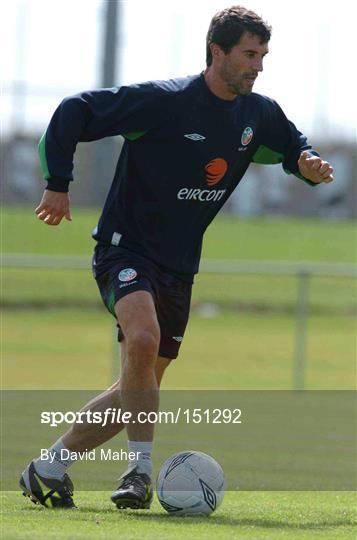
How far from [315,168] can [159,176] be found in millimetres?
876

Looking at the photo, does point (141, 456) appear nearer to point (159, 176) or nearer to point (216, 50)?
point (159, 176)

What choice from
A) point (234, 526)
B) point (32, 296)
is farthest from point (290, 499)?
point (32, 296)

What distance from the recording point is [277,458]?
33.2ft

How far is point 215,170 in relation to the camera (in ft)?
24.2

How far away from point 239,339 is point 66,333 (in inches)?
99.1

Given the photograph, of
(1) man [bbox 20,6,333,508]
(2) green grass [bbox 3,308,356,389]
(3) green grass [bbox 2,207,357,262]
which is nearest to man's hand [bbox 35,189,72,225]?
(1) man [bbox 20,6,333,508]

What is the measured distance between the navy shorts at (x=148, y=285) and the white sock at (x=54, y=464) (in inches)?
27.5

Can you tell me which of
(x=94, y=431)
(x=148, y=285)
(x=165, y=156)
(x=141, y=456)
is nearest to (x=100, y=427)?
(x=94, y=431)

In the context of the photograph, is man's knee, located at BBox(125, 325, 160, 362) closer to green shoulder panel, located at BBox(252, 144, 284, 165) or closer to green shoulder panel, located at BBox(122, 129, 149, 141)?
green shoulder panel, located at BBox(122, 129, 149, 141)

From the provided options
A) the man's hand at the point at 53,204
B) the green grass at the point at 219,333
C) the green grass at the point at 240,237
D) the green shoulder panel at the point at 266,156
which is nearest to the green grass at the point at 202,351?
the green grass at the point at 219,333

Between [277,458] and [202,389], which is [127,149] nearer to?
[277,458]

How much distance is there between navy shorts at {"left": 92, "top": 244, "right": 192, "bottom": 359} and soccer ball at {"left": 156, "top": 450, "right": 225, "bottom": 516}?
0.72 metres

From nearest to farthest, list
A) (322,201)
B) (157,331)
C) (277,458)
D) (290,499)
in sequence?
(157,331) → (290,499) → (277,458) → (322,201)

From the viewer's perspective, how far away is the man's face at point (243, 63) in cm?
720
